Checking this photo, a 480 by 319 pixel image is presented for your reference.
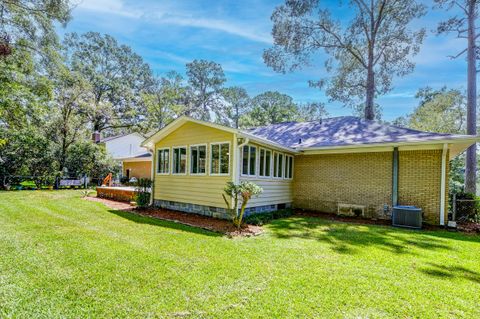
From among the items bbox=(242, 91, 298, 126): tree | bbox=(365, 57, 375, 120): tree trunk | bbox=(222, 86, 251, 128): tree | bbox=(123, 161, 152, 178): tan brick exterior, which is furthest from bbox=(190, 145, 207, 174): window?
bbox=(242, 91, 298, 126): tree

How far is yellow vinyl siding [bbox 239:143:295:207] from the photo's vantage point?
8836mm

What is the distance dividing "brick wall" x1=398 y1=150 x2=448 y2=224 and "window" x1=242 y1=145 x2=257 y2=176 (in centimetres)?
506

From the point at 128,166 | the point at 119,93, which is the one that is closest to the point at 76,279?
the point at 128,166

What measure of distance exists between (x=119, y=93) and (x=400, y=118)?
109 feet

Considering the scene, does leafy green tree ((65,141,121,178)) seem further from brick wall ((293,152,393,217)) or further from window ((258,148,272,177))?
brick wall ((293,152,393,217))

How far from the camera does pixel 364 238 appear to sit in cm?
636

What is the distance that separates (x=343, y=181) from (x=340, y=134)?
6.98ft

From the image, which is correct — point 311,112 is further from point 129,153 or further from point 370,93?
point 129,153

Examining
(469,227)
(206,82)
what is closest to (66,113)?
(206,82)

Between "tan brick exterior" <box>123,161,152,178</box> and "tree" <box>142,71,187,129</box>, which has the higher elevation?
"tree" <box>142,71,187,129</box>

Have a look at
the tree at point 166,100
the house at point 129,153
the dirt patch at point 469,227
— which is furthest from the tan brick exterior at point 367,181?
the tree at point 166,100

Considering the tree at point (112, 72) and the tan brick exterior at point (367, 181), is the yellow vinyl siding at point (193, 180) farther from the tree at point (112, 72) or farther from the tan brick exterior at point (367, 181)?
the tree at point (112, 72)

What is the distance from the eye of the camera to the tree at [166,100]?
26953 millimetres

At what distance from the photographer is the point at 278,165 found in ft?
33.4
